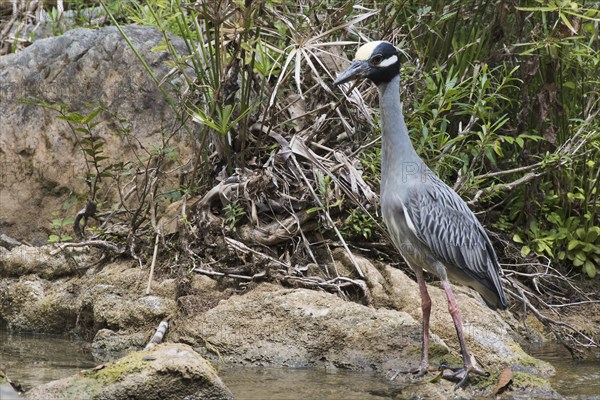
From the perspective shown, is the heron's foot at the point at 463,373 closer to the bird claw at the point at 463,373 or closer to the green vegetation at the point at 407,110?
the bird claw at the point at 463,373

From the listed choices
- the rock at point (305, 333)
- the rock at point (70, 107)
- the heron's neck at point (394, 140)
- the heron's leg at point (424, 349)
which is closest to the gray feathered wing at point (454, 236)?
the heron's neck at point (394, 140)

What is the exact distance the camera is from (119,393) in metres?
4.54

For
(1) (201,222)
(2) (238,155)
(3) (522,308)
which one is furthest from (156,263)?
(3) (522,308)

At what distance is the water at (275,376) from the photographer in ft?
16.8

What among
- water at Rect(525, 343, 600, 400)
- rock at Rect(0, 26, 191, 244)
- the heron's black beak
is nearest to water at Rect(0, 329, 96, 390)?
rock at Rect(0, 26, 191, 244)

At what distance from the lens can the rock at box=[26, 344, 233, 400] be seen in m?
4.55

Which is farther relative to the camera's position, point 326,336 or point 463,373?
point 326,336

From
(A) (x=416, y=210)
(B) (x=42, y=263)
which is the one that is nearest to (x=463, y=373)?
(A) (x=416, y=210)

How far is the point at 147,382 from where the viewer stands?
15.1 feet

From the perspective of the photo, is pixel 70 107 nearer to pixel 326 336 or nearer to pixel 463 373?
pixel 326 336

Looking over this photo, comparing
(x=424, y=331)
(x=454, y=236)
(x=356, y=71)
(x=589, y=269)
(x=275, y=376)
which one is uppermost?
(x=356, y=71)

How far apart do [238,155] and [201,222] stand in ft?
2.09

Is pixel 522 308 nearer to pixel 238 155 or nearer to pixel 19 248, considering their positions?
pixel 238 155

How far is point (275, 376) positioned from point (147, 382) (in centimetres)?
115
